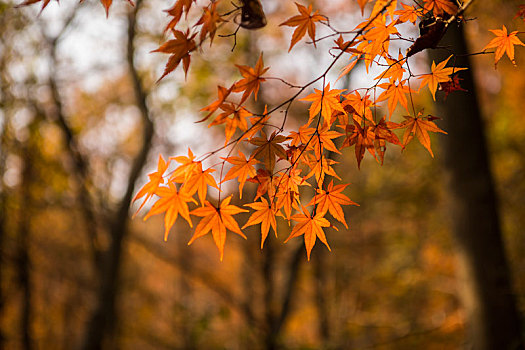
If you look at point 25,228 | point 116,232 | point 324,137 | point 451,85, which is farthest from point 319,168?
point 25,228

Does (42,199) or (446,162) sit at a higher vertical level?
(42,199)

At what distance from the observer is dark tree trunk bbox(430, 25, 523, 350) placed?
81.2 inches

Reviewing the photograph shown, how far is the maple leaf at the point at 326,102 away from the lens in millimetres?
792

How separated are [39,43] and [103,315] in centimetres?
271

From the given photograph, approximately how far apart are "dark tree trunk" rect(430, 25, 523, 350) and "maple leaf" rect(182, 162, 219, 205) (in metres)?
1.89

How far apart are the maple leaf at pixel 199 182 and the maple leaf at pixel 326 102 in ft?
0.85

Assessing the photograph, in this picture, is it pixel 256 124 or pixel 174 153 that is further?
pixel 174 153

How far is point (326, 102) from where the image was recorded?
81cm

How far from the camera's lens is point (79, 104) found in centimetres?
495

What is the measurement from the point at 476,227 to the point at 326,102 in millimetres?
1833

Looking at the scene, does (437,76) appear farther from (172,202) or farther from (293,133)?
(172,202)

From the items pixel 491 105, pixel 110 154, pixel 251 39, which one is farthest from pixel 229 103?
pixel 491 105

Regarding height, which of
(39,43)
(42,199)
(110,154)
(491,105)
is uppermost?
(491,105)

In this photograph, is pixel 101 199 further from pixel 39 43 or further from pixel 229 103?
pixel 229 103
